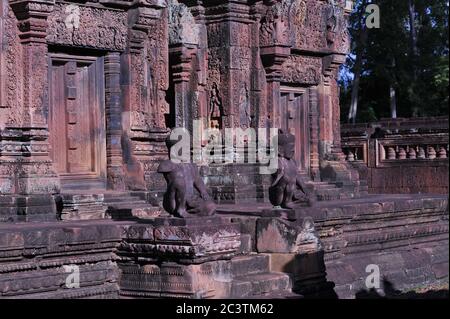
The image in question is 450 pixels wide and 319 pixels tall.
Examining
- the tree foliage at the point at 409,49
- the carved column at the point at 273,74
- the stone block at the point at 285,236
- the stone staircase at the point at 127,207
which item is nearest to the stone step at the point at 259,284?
the stone block at the point at 285,236

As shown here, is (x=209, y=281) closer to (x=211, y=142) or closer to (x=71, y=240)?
(x=71, y=240)

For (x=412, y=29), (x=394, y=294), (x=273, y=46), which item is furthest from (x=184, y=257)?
(x=412, y=29)

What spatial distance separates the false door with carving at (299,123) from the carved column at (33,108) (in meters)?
5.70

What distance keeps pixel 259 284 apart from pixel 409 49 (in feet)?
72.8

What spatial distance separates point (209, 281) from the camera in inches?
379

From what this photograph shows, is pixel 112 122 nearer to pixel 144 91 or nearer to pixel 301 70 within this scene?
pixel 144 91

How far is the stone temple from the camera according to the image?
979 cm

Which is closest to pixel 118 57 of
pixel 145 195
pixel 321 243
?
pixel 145 195

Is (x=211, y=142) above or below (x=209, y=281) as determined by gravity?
above

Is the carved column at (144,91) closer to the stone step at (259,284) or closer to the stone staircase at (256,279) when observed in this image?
the stone staircase at (256,279)

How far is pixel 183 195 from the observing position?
963cm

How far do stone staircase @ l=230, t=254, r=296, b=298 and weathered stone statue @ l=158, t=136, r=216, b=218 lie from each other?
31.2 inches

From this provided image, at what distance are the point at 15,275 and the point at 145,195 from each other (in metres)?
3.53

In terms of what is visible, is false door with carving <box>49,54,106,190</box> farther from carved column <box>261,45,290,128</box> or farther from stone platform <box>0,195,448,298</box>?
carved column <box>261,45,290,128</box>
